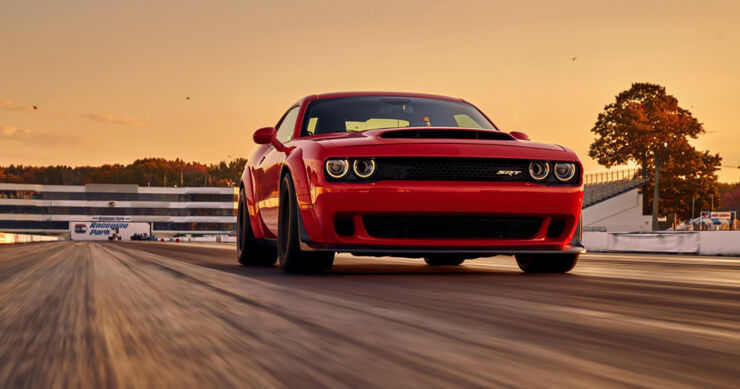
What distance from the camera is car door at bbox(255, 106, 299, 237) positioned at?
7.56m

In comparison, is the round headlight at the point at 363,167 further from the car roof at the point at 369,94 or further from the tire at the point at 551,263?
the car roof at the point at 369,94

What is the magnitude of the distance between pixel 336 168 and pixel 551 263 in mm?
2232

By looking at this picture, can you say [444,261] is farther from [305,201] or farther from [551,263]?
[305,201]

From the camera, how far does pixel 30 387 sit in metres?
1.90

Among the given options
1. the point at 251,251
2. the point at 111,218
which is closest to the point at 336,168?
the point at 251,251

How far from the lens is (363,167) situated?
20.5 ft

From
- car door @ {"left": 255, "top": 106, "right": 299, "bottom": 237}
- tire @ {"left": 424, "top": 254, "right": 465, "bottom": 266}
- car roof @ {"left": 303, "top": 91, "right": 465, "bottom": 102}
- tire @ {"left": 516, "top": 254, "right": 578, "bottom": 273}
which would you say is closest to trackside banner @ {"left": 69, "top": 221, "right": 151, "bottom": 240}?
tire @ {"left": 424, "top": 254, "right": 465, "bottom": 266}

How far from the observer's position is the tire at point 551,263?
707 cm

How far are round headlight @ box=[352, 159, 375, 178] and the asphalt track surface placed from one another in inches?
56.5

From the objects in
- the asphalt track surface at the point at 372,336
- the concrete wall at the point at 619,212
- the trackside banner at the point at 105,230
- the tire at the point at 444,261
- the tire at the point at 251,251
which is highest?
the asphalt track surface at the point at 372,336

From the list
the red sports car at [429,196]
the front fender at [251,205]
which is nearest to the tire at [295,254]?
the red sports car at [429,196]

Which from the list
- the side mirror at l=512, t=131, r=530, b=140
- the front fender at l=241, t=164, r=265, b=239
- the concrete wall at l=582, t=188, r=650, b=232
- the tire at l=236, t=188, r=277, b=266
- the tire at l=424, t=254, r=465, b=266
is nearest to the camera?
the side mirror at l=512, t=131, r=530, b=140

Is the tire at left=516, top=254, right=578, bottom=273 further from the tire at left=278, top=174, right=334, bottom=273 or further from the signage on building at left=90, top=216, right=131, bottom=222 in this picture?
the signage on building at left=90, top=216, right=131, bottom=222

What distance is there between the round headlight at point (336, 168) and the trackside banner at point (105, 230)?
15118 cm
